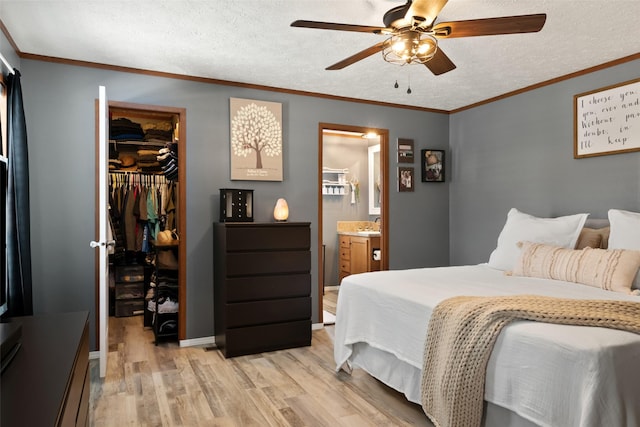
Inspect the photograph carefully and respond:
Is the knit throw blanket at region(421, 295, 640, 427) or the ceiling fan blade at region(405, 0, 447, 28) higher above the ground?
the ceiling fan blade at region(405, 0, 447, 28)

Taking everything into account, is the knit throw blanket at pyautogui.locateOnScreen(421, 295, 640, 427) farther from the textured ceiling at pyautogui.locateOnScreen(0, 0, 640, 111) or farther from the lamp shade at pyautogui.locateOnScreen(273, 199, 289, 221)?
the lamp shade at pyautogui.locateOnScreen(273, 199, 289, 221)

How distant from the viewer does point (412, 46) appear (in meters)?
2.22

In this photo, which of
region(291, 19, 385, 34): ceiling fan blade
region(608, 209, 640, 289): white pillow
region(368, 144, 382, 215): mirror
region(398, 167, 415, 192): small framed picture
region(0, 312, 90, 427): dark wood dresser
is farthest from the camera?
region(368, 144, 382, 215): mirror

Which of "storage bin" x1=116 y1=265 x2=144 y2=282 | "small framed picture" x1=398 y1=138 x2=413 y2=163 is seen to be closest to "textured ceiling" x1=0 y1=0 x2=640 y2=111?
"small framed picture" x1=398 y1=138 x2=413 y2=163

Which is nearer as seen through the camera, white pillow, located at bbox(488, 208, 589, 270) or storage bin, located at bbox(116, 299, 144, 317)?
white pillow, located at bbox(488, 208, 589, 270)

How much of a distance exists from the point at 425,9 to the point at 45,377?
1.99 m

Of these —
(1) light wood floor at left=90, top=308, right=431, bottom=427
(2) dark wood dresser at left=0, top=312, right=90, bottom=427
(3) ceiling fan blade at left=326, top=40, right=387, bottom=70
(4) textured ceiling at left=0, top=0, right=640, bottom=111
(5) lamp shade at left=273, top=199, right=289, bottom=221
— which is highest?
(4) textured ceiling at left=0, top=0, right=640, bottom=111

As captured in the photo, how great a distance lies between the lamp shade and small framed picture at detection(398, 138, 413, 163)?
1.52 meters

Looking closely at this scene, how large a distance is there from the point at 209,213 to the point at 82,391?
2.26m

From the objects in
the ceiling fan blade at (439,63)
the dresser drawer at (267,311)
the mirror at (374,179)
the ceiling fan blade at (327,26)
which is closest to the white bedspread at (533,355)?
the dresser drawer at (267,311)

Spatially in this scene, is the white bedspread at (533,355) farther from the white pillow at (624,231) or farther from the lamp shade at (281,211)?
the lamp shade at (281,211)

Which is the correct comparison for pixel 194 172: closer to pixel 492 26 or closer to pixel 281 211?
pixel 281 211

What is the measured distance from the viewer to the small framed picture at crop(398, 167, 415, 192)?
468 cm

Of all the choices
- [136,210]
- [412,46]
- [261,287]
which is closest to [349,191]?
[136,210]
